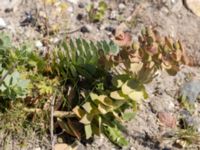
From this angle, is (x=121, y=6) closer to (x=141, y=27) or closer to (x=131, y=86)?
(x=141, y=27)

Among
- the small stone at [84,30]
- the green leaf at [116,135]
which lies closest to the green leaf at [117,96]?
the green leaf at [116,135]

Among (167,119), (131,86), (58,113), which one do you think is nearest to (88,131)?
(58,113)

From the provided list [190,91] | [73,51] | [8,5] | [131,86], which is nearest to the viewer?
[131,86]

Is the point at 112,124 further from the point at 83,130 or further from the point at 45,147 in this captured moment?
the point at 45,147

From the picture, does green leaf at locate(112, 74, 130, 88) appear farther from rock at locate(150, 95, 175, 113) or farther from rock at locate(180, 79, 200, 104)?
rock at locate(180, 79, 200, 104)

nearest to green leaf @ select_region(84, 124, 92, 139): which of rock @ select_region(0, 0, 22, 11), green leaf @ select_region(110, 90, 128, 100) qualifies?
green leaf @ select_region(110, 90, 128, 100)

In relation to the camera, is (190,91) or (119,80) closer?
(119,80)
